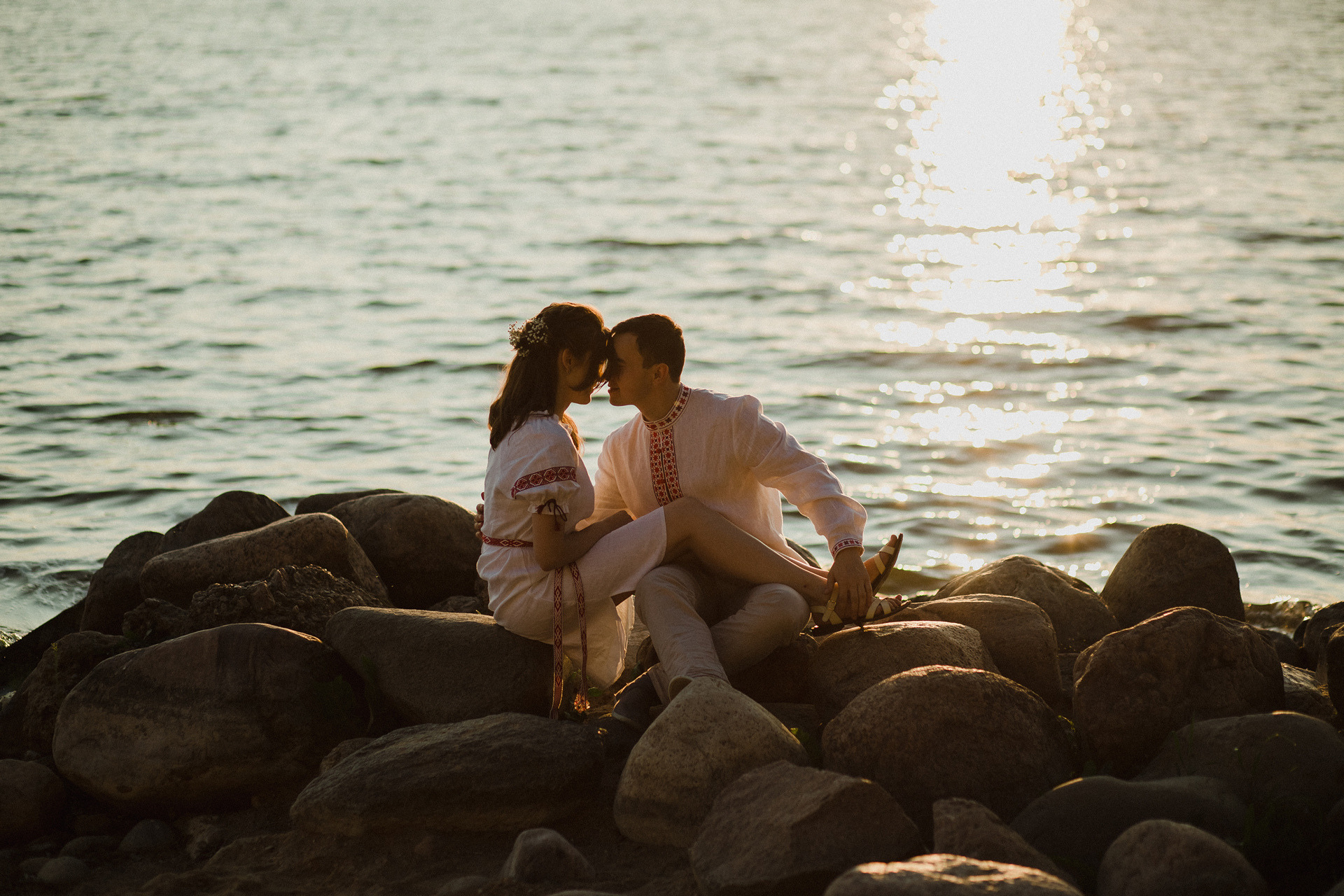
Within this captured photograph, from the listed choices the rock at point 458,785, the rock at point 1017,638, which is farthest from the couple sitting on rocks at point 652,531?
the rock at point 458,785

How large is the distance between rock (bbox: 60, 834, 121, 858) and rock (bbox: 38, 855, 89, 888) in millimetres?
119

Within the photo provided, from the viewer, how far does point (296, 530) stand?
5645mm

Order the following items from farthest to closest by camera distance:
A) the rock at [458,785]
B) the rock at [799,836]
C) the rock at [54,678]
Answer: the rock at [54,678] → the rock at [458,785] → the rock at [799,836]

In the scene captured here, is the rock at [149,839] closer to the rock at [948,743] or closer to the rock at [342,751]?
the rock at [342,751]

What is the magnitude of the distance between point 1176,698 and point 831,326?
9.24m

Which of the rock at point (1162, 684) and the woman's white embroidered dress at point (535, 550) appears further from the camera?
the woman's white embroidered dress at point (535, 550)

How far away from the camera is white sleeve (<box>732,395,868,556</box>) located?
486cm

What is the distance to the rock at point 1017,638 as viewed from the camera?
4875 millimetres

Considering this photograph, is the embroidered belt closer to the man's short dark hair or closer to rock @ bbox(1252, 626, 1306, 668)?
the man's short dark hair

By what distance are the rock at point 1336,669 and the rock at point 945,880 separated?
2.10 m

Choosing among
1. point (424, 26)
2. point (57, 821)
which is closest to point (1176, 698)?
point (57, 821)

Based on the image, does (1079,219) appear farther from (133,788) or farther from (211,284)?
(133,788)

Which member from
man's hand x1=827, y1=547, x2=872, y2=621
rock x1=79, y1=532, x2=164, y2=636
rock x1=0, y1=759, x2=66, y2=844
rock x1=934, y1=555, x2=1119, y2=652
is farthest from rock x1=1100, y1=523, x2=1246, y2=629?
rock x1=79, y1=532, x2=164, y2=636

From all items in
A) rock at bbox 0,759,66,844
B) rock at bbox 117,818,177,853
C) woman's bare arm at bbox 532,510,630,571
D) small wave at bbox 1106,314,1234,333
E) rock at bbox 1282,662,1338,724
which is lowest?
rock at bbox 117,818,177,853
